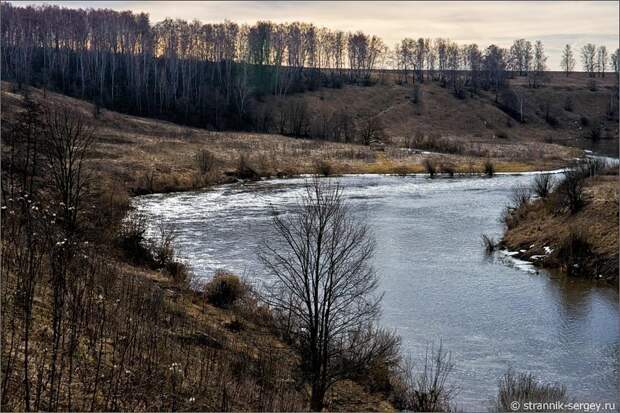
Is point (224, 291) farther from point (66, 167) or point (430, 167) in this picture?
point (430, 167)

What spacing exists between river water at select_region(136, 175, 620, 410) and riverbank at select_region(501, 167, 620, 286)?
1.17 meters

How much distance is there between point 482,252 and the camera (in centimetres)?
2948

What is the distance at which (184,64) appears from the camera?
3917 inches

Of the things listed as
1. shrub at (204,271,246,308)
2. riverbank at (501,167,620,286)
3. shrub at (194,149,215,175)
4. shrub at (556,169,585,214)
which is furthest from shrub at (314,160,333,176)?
shrub at (204,271,246,308)

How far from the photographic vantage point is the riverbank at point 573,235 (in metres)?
26.5

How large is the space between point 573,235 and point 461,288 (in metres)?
7.58

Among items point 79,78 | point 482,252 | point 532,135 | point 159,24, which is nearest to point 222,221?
point 482,252

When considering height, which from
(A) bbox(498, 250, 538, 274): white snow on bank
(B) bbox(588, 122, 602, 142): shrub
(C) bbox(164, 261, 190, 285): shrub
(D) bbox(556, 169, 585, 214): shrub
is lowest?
(A) bbox(498, 250, 538, 274): white snow on bank

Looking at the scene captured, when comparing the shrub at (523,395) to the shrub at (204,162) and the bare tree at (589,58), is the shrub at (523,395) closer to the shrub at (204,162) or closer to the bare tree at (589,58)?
the shrub at (204,162)

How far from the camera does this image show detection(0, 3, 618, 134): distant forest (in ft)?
280

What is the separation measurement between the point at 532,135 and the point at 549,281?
78.0m

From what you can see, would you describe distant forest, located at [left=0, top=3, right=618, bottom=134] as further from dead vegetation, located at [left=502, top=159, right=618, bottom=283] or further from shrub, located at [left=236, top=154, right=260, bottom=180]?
dead vegetation, located at [left=502, top=159, right=618, bottom=283]

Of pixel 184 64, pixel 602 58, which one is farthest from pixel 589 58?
pixel 184 64

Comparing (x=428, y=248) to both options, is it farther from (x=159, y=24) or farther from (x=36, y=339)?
(x=159, y=24)
